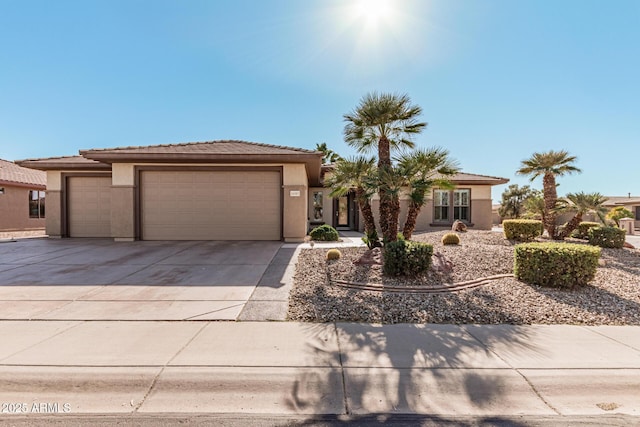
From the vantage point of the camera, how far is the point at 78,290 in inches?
232

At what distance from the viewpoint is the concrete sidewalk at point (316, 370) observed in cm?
271

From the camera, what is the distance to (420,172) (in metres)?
7.74

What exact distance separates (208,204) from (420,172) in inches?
344

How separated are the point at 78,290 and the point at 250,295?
346 cm

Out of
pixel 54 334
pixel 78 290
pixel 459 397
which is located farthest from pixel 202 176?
pixel 459 397

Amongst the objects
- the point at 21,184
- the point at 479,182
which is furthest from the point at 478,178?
the point at 21,184

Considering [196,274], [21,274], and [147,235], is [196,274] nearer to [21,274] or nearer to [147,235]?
[21,274]

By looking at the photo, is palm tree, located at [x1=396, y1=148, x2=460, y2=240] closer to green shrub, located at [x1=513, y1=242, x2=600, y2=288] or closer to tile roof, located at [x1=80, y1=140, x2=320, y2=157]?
green shrub, located at [x1=513, y1=242, x2=600, y2=288]

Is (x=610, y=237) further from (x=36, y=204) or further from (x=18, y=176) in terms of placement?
(x=18, y=176)

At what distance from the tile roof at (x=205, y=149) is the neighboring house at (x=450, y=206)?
5.18 metres

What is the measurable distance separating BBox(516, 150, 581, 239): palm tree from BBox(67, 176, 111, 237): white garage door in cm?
1845

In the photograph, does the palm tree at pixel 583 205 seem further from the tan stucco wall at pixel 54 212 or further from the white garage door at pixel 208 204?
the tan stucco wall at pixel 54 212

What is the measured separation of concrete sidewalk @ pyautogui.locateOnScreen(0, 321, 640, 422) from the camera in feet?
8.89

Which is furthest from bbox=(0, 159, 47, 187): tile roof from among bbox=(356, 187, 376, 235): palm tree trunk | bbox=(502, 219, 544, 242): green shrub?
bbox=(502, 219, 544, 242): green shrub
